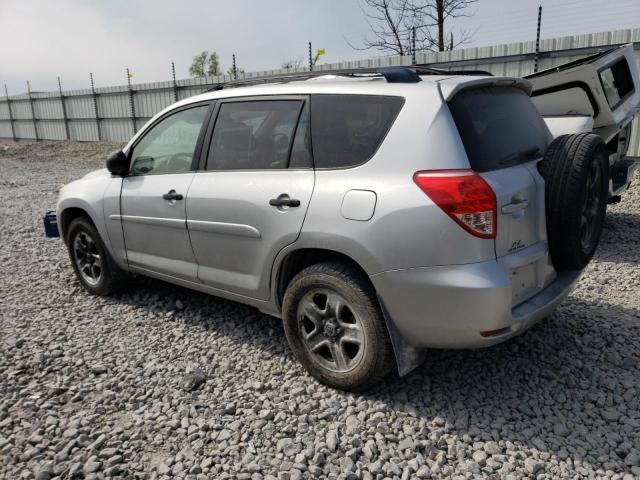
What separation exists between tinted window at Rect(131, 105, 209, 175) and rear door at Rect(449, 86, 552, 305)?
201cm

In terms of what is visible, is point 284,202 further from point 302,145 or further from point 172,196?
point 172,196

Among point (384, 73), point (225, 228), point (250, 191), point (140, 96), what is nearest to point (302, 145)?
point (250, 191)

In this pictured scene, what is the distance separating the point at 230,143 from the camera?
3.69m

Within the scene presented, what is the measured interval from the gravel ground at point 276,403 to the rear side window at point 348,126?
1422 mm

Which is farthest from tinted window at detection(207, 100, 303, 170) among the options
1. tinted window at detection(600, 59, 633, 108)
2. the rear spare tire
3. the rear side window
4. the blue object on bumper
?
tinted window at detection(600, 59, 633, 108)

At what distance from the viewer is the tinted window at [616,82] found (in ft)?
19.8

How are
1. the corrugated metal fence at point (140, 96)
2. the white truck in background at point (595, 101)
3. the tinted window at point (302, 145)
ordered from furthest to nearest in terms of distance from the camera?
the corrugated metal fence at point (140, 96), the white truck in background at point (595, 101), the tinted window at point (302, 145)

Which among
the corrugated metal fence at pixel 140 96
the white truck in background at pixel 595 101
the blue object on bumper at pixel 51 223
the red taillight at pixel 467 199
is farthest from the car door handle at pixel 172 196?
the corrugated metal fence at pixel 140 96

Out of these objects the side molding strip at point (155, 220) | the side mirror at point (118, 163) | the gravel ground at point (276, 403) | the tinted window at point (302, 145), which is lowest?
the gravel ground at point (276, 403)

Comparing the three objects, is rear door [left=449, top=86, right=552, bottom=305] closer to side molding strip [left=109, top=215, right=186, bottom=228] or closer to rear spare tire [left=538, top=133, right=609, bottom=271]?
rear spare tire [left=538, top=133, right=609, bottom=271]

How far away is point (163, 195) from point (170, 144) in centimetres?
43

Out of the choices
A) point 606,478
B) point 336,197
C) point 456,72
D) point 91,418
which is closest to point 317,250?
point 336,197

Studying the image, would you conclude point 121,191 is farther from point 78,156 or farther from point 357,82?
point 78,156

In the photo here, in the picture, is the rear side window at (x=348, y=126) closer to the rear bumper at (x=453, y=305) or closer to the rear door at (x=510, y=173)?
the rear door at (x=510, y=173)
